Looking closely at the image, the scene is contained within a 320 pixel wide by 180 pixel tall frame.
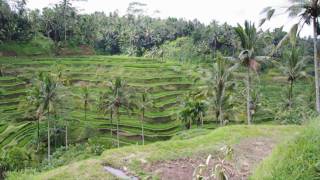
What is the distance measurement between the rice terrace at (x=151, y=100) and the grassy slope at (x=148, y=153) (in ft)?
0.18

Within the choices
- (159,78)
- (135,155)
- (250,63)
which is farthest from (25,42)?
(135,155)

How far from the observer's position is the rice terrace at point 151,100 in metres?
11.4

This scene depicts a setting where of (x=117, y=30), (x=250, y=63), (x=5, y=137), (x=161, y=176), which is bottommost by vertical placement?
(x=5, y=137)

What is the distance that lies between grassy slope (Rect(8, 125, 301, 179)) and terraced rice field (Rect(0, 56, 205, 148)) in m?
25.9

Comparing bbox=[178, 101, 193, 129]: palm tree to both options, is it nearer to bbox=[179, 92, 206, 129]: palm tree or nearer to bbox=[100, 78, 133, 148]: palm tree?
bbox=[179, 92, 206, 129]: palm tree

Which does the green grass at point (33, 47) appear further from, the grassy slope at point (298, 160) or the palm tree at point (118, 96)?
the grassy slope at point (298, 160)

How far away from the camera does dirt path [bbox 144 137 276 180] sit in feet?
36.7

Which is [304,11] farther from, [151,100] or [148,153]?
[151,100]

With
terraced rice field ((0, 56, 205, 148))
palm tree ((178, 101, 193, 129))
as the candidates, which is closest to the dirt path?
palm tree ((178, 101, 193, 129))

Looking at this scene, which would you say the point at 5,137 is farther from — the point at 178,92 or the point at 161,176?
the point at 161,176

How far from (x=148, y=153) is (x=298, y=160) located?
6756 mm

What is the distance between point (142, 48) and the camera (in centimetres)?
8681

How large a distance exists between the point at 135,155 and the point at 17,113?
34.4m

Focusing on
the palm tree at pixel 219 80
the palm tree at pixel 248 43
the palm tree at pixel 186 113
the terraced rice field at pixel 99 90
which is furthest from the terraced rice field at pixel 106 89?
the palm tree at pixel 248 43
